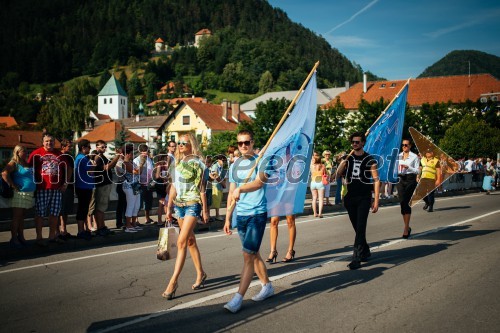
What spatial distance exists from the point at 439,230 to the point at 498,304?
20.1ft

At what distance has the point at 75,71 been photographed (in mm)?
197375

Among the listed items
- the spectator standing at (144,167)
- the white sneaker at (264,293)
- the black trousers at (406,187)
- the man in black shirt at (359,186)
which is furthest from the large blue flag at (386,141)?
the spectator standing at (144,167)

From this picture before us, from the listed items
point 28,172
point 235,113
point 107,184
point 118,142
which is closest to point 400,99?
point 107,184

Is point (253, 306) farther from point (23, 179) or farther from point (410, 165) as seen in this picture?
point (410, 165)

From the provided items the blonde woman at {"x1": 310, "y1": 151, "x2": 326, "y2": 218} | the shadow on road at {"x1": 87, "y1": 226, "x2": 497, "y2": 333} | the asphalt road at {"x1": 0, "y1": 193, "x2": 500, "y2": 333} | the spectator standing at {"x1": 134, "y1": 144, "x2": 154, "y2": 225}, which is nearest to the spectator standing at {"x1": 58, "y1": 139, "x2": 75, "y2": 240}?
the asphalt road at {"x1": 0, "y1": 193, "x2": 500, "y2": 333}

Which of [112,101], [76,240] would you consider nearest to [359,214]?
[76,240]

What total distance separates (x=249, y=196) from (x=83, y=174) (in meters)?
5.90

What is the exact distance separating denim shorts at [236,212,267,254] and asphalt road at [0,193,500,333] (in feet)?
2.38

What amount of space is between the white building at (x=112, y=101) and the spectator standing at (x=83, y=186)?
532ft

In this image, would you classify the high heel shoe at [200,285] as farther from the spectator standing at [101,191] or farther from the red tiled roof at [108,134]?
the red tiled roof at [108,134]

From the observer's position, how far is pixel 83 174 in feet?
34.5

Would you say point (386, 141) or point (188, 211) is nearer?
point (188, 211)

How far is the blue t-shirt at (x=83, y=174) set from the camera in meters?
10.4

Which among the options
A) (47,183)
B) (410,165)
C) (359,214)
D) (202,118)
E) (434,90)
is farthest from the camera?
(202,118)
